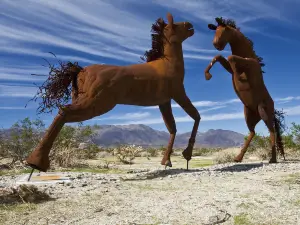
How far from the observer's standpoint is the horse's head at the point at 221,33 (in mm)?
9023

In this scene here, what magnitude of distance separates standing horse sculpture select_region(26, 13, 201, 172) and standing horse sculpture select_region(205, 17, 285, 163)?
108 cm

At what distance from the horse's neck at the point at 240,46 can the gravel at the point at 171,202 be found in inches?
143

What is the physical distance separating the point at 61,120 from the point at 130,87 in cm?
151

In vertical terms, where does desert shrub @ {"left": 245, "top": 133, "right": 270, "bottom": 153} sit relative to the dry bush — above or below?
above

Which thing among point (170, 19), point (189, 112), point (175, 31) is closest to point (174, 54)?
point (175, 31)

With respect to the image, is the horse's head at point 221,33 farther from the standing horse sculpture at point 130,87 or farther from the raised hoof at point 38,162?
the raised hoof at point 38,162

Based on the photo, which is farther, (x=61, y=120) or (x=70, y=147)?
(x=70, y=147)

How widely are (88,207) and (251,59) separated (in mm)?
5853

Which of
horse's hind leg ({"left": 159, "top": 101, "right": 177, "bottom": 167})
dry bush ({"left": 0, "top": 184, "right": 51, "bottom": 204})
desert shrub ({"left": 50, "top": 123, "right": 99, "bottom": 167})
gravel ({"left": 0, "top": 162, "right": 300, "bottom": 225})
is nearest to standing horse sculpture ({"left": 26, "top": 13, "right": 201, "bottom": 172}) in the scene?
horse's hind leg ({"left": 159, "top": 101, "right": 177, "bottom": 167})

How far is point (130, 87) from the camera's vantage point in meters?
7.25

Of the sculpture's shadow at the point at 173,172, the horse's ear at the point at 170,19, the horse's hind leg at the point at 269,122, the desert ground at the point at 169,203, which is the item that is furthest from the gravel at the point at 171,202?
the horse's ear at the point at 170,19

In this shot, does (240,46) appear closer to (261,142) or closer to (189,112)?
(189,112)

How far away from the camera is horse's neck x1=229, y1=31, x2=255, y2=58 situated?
9.23 metres

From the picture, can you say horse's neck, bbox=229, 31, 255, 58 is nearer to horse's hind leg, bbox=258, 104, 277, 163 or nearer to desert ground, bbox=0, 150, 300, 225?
horse's hind leg, bbox=258, 104, 277, 163
